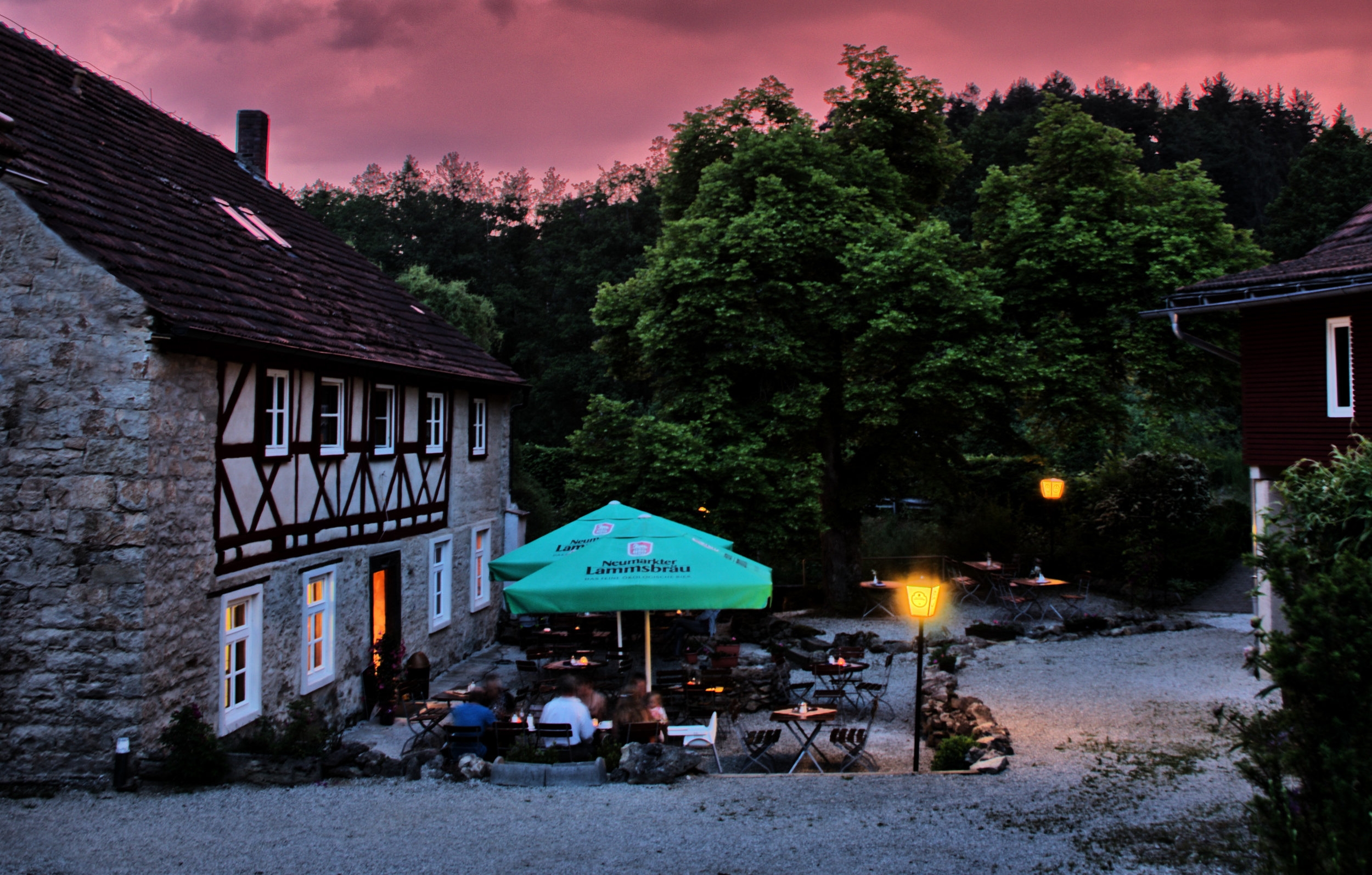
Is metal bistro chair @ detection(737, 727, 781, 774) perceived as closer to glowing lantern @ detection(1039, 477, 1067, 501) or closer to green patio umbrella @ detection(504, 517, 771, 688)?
green patio umbrella @ detection(504, 517, 771, 688)

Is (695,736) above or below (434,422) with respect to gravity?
below

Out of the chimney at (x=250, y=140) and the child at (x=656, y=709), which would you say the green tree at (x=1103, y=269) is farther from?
the chimney at (x=250, y=140)

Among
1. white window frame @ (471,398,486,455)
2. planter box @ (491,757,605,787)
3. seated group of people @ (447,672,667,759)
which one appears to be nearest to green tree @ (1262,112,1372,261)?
white window frame @ (471,398,486,455)

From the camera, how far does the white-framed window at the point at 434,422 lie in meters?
15.4

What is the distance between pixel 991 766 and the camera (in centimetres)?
971

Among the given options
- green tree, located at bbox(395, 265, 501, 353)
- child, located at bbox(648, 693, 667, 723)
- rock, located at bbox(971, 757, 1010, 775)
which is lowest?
rock, located at bbox(971, 757, 1010, 775)

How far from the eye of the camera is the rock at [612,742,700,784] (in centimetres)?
956

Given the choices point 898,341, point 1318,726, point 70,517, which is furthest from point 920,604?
point 898,341

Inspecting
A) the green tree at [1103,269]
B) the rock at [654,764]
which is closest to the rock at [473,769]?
the rock at [654,764]

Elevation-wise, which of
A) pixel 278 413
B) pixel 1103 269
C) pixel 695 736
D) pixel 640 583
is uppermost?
pixel 1103 269

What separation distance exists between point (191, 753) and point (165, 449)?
9.45ft

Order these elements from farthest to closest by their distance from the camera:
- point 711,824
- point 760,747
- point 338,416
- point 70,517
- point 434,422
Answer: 1. point 434,422
2. point 338,416
3. point 760,747
4. point 70,517
5. point 711,824

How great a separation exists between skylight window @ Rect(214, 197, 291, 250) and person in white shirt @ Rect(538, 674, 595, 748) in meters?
7.95

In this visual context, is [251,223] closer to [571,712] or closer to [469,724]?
[469,724]
